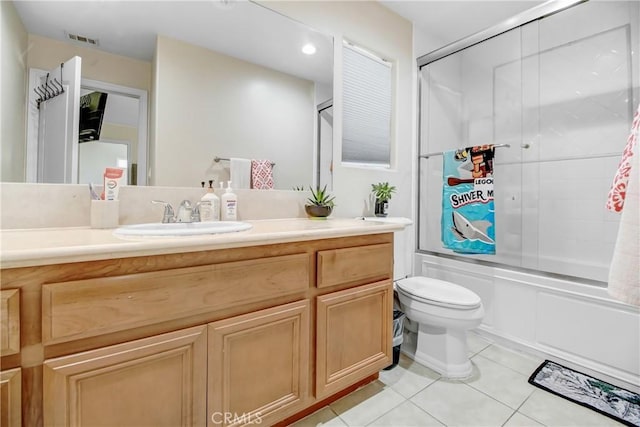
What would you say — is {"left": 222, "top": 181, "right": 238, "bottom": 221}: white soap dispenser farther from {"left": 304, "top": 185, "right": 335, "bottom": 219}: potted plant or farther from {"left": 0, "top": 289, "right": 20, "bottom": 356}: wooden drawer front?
{"left": 0, "top": 289, "right": 20, "bottom": 356}: wooden drawer front

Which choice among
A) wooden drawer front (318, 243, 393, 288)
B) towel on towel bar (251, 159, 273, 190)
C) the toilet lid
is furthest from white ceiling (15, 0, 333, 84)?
the toilet lid

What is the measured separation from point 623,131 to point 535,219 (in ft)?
2.72

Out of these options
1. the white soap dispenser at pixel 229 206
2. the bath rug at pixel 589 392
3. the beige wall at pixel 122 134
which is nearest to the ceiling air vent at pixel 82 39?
the beige wall at pixel 122 134

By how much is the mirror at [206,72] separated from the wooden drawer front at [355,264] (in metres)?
0.67

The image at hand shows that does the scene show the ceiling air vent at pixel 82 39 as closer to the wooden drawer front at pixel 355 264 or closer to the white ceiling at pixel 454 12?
the wooden drawer front at pixel 355 264

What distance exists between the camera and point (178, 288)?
89 cm

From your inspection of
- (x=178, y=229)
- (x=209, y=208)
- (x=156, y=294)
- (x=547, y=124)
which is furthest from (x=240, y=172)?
(x=547, y=124)

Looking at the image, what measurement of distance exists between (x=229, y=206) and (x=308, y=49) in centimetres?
114

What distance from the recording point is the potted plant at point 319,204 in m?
1.75

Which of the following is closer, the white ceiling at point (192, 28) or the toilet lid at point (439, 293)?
the white ceiling at point (192, 28)

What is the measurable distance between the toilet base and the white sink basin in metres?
1.28

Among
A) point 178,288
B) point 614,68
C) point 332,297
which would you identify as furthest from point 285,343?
point 614,68

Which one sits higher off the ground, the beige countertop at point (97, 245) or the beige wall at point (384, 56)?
the beige wall at point (384, 56)

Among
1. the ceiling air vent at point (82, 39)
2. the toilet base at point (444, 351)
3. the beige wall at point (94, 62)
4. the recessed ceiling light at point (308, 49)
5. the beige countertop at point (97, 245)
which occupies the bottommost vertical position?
the toilet base at point (444, 351)
